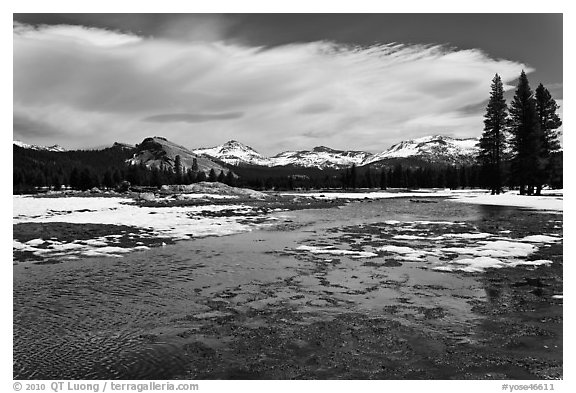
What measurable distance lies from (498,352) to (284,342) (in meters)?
4.37

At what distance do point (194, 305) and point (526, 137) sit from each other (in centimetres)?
5233

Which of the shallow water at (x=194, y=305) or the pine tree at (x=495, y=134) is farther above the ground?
the pine tree at (x=495, y=134)

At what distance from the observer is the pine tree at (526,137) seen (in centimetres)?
4666

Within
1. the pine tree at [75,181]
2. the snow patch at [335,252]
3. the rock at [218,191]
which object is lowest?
the snow patch at [335,252]

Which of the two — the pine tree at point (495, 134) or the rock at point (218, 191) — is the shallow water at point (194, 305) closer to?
the pine tree at point (495, 134)

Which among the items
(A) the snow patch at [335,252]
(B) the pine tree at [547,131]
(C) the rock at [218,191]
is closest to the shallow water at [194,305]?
(A) the snow patch at [335,252]

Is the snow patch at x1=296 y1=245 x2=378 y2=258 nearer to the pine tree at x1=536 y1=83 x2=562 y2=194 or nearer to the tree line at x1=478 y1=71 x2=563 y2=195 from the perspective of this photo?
the tree line at x1=478 y1=71 x2=563 y2=195

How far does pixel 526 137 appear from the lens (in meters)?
48.2

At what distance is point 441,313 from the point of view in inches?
371

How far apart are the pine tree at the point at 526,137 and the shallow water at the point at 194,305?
4133cm

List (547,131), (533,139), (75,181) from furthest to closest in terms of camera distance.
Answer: (75,181), (547,131), (533,139)

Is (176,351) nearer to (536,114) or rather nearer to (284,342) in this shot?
(284,342)

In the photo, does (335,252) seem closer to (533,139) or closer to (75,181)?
(533,139)

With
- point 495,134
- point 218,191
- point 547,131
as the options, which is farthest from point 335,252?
point 218,191
